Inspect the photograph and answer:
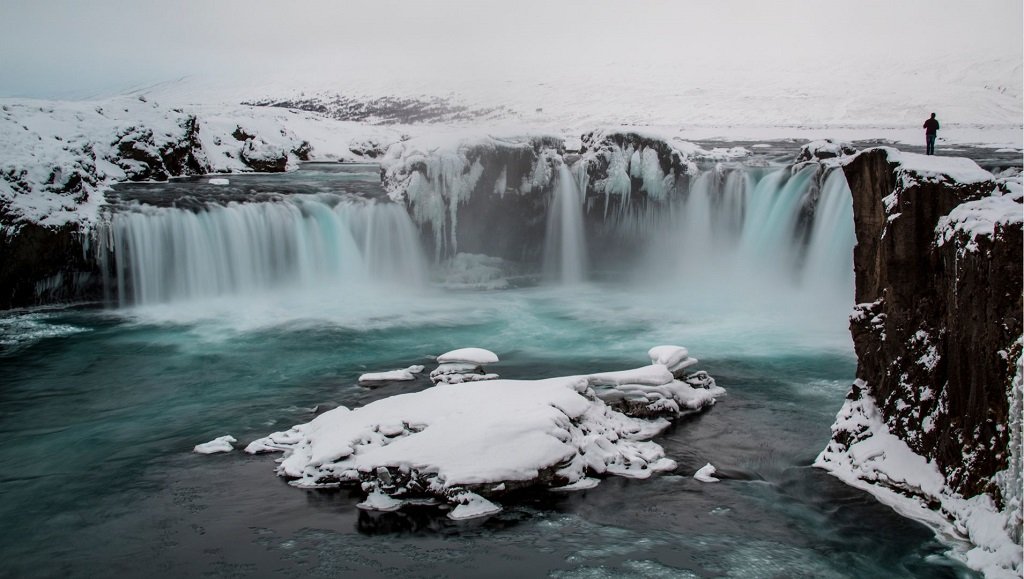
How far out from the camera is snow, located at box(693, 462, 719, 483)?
8773 mm

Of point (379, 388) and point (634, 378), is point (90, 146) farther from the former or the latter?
point (634, 378)

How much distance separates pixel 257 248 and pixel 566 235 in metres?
8.01

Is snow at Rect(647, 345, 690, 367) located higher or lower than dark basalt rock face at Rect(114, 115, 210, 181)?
lower

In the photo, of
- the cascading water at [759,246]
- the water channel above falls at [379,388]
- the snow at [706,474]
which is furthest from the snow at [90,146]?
the snow at [706,474]

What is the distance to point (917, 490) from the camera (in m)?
7.69

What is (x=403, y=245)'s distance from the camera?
22062 mm

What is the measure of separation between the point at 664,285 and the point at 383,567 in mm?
16201

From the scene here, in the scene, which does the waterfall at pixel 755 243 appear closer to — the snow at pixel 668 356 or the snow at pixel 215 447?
the snow at pixel 668 356

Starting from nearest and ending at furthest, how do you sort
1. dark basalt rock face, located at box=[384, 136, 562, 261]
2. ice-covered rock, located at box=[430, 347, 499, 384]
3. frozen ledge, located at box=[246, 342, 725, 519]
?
frozen ledge, located at box=[246, 342, 725, 519] → ice-covered rock, located at box=[430, 347, 499, 384] → dark basalt rock face, located at box=[384, 136, 562, 261]

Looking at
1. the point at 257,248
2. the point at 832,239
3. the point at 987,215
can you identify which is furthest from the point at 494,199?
the point at 987,215

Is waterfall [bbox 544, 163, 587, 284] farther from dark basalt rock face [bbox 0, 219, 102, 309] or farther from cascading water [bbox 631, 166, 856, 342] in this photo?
dark basalt rock face [bbox 0, 219, 102, 309]

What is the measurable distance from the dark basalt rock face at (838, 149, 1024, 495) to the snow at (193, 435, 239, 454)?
270 inches

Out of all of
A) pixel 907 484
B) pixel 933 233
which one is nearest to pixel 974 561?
pixel 907 484

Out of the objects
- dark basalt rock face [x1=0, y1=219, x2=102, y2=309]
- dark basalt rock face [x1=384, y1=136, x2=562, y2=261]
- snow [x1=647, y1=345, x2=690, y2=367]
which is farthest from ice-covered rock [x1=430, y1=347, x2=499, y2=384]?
dark basalt rock face [x1=0, y1=219, x2=102, y2=309]
